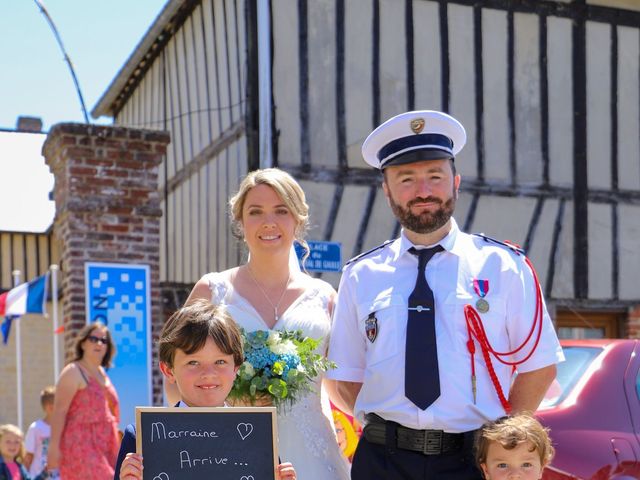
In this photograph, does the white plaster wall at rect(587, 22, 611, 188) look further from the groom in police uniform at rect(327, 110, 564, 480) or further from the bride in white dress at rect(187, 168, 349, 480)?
the groom in police uniform at rect(327, 110, 564, 480)

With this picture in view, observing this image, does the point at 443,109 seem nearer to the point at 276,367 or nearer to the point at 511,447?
the point at 276,367

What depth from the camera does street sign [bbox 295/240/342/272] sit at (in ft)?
37.5

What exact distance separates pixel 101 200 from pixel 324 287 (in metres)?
5.39

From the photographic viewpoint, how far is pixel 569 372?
5414mm

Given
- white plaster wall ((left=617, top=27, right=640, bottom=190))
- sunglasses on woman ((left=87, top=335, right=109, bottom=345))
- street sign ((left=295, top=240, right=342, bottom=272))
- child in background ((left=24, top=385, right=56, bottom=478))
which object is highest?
white plaster wall ((left=617, top=27, right=640, bottom=190))

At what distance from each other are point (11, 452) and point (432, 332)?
6466mm

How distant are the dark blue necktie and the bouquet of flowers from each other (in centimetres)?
36

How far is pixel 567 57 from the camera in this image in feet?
43.0

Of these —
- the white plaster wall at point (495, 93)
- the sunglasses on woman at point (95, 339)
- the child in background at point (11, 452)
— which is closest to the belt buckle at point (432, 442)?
the sunglasses on woman at point (95, 339)

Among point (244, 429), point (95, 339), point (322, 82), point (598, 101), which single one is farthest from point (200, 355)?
point (598, 101)

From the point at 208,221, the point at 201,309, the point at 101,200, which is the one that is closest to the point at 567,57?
the point at 208,221

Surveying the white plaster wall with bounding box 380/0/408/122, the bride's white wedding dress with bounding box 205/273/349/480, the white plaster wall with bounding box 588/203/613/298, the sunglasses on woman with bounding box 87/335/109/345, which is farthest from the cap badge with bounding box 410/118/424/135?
the white plaster wall with bounding box 588/203/613/298

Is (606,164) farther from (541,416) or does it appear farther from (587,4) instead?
(541,416)

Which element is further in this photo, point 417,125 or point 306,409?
point 306,409
